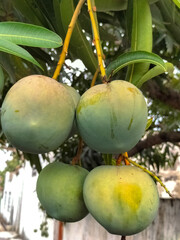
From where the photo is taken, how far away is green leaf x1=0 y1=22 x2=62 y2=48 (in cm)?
62

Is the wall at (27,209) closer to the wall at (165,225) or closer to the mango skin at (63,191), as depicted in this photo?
the wall at (165,225)

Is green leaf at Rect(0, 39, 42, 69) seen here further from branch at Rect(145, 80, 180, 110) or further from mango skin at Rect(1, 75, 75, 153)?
branch at Rect(145, 80, 180, 110)

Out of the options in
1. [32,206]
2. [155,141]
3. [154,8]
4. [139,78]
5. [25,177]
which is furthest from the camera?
[25,177]

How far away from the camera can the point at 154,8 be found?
1.27m

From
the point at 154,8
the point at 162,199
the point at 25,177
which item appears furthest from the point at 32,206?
the point at 154,8

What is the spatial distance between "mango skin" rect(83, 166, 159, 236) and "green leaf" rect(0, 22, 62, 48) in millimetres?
252

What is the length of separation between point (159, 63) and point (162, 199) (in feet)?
8.57

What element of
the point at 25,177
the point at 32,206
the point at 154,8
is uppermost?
the point at 154,8

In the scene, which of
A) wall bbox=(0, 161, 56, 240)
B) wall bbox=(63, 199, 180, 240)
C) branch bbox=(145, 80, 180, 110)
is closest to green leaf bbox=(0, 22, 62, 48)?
branch bbox=(145, 80, 180, 110)

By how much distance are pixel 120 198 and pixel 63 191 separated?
0.12 metres

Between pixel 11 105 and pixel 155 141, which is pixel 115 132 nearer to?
pixel 11 105

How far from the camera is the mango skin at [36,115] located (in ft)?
1.82

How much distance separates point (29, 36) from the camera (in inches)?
24.9

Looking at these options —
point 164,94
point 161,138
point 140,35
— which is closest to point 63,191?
point 140,35
